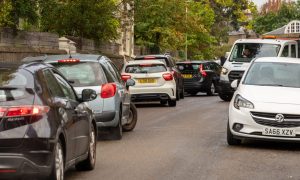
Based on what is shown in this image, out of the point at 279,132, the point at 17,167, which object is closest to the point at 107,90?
the point at 279,132

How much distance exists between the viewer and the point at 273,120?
1314cm

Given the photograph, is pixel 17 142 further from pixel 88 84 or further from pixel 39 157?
pixel 88 84

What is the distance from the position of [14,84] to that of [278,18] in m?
108

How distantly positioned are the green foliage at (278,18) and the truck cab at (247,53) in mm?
86182

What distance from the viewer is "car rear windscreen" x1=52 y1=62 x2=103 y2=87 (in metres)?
14.3

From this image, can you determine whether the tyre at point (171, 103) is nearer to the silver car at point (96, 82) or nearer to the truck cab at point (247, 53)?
the truck cab at point (247, 53)

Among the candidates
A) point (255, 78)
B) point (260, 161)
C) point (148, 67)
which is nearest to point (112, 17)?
point (148, 67)

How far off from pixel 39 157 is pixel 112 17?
28.1 metres

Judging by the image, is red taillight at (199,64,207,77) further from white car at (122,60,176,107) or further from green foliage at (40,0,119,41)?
white car at (122,60,176,107)

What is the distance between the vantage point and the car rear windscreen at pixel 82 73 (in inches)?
563

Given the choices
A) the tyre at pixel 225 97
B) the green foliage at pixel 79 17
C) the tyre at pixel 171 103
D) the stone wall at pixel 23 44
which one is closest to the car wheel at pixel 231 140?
the stone wall at pixel 23 44

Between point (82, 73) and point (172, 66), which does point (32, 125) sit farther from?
point (172, 66)

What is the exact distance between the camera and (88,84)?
14.3 meters

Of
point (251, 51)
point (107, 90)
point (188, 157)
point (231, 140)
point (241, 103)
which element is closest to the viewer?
point (188, 157)
